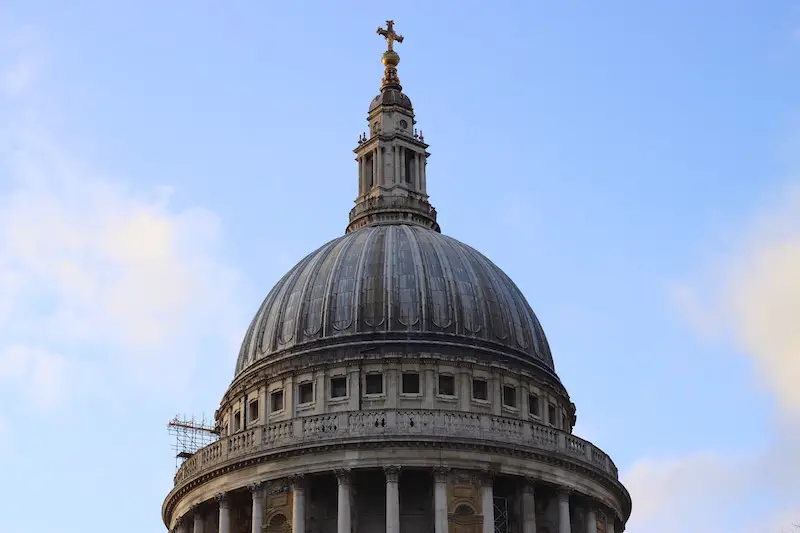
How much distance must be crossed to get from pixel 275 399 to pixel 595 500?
15.8 metres

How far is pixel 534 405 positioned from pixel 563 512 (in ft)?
24.0

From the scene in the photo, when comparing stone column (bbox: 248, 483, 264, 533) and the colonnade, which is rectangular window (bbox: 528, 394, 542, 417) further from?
stone column (bbox: 248, 483, 264, 533)

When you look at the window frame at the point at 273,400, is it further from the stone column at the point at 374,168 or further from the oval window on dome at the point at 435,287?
the stone column at the point at 374,168

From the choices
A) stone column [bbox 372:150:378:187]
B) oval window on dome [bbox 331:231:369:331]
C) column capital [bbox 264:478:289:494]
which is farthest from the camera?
stone column [bbox 372:150:378:187]

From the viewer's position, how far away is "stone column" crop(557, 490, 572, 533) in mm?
71250

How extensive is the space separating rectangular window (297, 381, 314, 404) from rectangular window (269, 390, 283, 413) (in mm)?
1245

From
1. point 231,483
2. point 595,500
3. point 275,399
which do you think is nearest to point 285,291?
point 275,399

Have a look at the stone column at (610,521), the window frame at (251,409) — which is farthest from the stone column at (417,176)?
the stone column at (610,521)

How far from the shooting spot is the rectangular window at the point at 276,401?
2985 inches

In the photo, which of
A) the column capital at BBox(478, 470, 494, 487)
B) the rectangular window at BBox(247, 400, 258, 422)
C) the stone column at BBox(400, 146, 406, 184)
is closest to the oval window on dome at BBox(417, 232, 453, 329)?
the stone column at BBox(400, 146, 406, 184)

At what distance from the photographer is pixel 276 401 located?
250 feet

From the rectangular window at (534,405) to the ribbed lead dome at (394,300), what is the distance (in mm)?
2177

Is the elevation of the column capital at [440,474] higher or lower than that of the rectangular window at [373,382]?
lower

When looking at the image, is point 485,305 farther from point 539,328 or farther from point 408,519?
point 408,519
